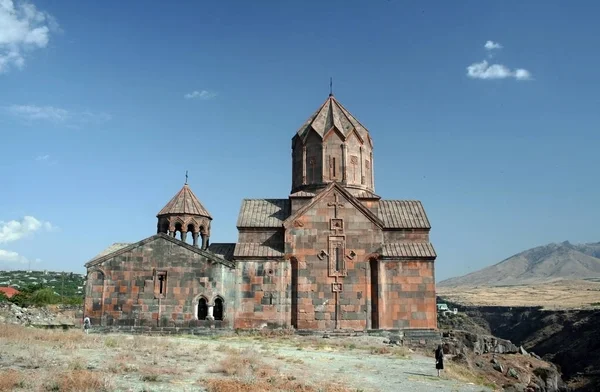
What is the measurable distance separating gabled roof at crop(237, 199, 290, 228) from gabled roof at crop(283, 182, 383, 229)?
638 millimetres

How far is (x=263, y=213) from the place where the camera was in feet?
54.1

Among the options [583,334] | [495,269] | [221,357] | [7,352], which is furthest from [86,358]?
[495,269]

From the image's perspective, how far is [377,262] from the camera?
1517 cm

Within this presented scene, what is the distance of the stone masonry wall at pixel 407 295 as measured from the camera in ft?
48.5

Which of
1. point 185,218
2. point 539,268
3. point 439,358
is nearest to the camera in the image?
point 439,358

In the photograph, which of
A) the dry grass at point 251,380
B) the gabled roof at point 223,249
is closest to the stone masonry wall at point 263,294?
the gabled roof at point 223,249

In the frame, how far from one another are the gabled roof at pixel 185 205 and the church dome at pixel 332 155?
140 inches

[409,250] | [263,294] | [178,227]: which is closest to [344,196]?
[409,250]

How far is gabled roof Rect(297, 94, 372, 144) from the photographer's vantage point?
17.1 meters

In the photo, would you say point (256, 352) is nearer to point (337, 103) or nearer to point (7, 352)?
point (7, 352)

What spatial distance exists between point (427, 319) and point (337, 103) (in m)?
8.15

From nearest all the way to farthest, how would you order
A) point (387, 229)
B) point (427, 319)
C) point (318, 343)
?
point (318, 343) → point (427, 319) → point (387, 229)

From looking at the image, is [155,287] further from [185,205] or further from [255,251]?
[185,205]

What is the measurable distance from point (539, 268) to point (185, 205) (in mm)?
154885
